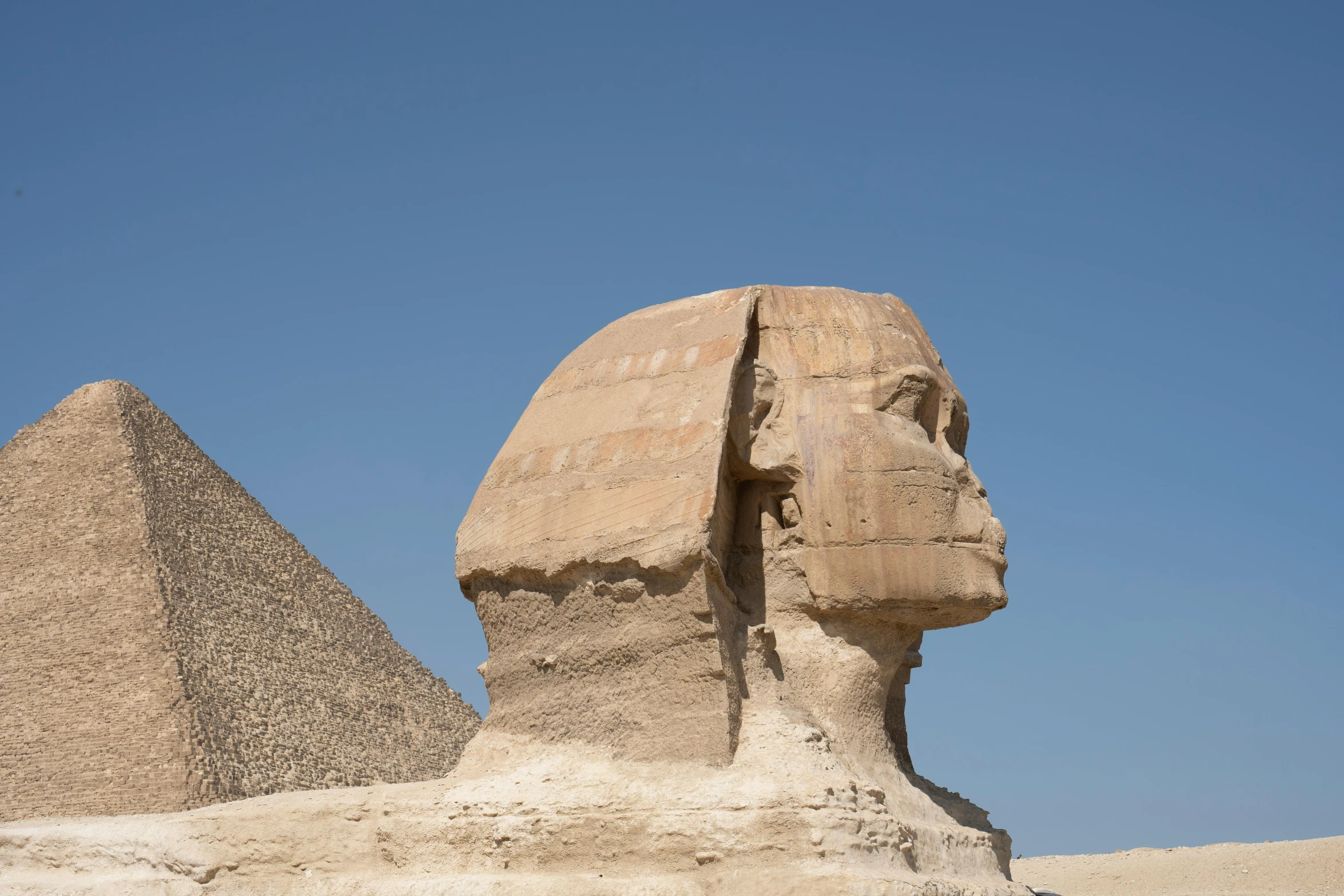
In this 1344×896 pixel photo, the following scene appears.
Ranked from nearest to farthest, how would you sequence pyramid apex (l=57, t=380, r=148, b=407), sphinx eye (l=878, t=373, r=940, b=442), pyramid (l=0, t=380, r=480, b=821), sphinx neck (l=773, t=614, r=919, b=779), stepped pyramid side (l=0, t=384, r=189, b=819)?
sphinx neck (l=773, t=614, r=919, b=779) → sphinx eye (l=878, t=373, r=940, b=442) → stepped pyramid side (l=0, t=384, r=189, b=819) → pyramid (l=0, t=380, r=480, b=821) → pyramid apex (l=57, t=380, r=148, b=407)

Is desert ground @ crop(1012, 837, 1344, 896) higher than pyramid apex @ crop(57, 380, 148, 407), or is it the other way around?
pyramid apex @ crop(57, 380, 148, 407)

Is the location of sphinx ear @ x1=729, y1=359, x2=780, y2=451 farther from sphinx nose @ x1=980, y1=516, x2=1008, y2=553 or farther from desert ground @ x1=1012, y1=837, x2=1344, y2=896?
desert ground @ x1=1012, y1=837, x2=1344, y2=896

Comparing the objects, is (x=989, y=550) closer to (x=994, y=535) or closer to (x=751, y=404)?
(x=994, y=535)

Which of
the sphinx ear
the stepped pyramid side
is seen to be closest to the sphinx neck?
the sphinx ear

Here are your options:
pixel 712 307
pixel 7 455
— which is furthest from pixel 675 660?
pixel 7 455

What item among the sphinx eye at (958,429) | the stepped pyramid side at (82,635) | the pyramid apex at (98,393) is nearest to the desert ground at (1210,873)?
the sphinx eye at (958,429)

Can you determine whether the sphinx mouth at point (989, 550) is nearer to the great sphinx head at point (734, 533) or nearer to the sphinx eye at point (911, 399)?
the great sphinx head at point (734, 533)

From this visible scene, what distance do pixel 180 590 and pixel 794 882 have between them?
7371 centimetres

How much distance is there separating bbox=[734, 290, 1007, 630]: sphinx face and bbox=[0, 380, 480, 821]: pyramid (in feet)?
189

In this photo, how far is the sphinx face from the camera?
15.3 feet

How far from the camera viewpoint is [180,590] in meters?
74.3

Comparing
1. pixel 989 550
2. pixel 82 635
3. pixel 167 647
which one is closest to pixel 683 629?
pixel 989 550

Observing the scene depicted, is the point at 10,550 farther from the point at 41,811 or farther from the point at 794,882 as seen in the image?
the point at 794,882

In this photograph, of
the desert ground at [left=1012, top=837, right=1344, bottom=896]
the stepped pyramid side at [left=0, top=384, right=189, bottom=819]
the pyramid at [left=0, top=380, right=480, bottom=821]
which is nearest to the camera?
the desert ground at [left=1012, top=837, right=1344, bottom=896]
